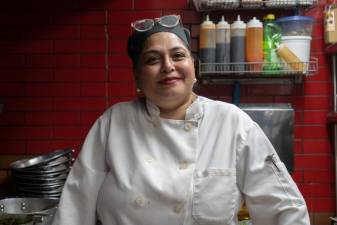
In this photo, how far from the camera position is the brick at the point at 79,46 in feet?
8.73

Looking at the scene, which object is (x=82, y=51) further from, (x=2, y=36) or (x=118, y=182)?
(x=118, y=182)

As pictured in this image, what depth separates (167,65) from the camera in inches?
53.7

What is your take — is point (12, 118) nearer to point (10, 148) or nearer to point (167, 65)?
point (10, 148)

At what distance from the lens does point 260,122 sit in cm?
241

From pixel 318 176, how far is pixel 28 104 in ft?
6.17

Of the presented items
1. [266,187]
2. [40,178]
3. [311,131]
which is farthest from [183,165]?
[311,131]

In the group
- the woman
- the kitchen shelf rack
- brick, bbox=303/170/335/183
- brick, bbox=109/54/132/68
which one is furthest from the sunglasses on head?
brick, bbox=303/170/335/183

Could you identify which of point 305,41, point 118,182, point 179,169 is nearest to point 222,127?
point 179,169

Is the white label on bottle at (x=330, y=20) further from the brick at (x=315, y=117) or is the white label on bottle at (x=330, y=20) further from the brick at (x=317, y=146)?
the brick at (x=317, y=146)

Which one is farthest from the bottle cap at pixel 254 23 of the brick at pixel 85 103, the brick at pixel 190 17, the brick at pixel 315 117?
the brick at pixel 85 103

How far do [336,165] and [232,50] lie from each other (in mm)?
930

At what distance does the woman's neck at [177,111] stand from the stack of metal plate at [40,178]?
3.35 feet

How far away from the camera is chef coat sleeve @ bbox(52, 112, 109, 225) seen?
1364mm

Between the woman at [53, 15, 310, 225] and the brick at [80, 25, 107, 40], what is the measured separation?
125 cm
